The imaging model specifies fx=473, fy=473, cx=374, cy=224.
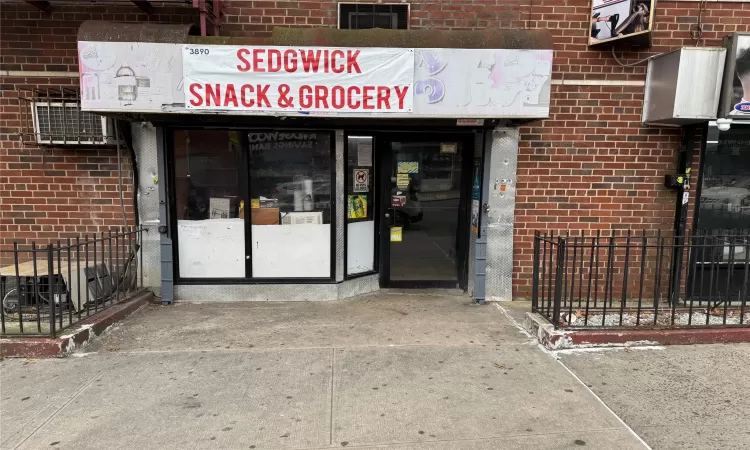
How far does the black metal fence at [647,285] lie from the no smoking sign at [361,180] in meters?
2.41

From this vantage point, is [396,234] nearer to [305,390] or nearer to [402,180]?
[402,180]

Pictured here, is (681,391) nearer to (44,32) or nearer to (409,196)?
(409,196)

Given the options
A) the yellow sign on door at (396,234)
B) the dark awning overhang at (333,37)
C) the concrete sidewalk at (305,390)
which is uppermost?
the dark awning overhang at (333,37)

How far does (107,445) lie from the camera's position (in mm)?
3072

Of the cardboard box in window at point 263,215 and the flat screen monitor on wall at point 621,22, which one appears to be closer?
the flat screen monitor on wall at point 621,22

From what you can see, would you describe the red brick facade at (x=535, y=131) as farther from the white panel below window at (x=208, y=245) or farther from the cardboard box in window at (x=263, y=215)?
the cardboard box in window at (x=263, y=215)

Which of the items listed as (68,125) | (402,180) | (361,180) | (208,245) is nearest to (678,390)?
(402,180)

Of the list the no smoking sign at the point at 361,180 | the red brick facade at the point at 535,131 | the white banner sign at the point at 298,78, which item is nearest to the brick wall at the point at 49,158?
the red brick facade at the point at 535,131

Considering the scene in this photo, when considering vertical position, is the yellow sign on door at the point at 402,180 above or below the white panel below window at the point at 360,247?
above

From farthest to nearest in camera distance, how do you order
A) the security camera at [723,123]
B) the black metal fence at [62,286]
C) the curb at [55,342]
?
the security camera at [723,123]
the black metal fence at [62,286]
the curb at [55,342]

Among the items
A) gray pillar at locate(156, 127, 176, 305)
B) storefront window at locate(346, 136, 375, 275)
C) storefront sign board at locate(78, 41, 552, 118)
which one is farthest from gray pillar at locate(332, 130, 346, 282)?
gray pillar at locate(156, 127, 176, 305)

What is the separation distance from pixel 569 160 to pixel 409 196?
2168mm

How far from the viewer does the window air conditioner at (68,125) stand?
5.66 m

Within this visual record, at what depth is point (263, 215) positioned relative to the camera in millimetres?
6215
